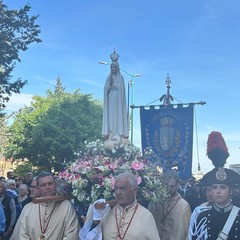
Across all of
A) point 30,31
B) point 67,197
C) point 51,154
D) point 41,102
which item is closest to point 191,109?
point 67,197

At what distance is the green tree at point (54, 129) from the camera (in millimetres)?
37656

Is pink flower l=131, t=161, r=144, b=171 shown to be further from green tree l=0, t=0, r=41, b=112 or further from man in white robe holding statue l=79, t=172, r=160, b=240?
green tree l=0, t=0, r=41, b=112

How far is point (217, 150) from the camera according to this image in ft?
16.4

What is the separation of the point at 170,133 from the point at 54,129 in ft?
79.1

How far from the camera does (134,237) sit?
16.2 ft

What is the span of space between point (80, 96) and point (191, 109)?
97.1 ft

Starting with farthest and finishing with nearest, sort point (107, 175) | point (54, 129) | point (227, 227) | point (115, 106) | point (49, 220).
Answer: point (54, 129), point (115, 106), point (107, 175), point (49, 220), point (227, 227)

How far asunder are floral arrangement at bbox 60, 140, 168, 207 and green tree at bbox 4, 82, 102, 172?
2954cm

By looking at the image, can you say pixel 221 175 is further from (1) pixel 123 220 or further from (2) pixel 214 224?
(1) pixel 123 220

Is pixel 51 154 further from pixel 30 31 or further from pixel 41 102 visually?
pixel 30 31

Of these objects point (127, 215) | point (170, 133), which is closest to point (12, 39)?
point (170, 133)

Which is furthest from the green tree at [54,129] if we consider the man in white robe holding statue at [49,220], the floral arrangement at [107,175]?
the man in white robe holding statue at [49,220]

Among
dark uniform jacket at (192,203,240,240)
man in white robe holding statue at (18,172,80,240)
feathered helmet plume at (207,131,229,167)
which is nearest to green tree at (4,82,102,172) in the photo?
man in white robe holding statue at (18,172,80,240)

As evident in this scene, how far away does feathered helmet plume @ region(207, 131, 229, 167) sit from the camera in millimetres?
4988
